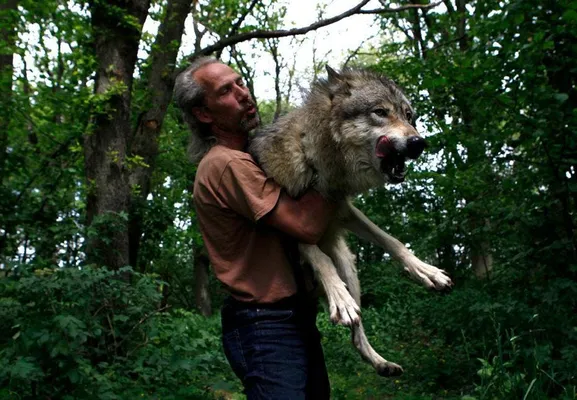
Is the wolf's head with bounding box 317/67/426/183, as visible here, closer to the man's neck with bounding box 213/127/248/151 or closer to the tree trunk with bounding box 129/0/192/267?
the man's neck with bounding box 213/127/248/151

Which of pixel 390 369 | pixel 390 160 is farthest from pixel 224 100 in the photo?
pixel 390 369

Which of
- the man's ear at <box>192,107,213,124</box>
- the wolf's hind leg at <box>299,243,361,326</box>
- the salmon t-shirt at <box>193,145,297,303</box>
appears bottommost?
the wolf's hind leg at <box>299,243,361,326</box>

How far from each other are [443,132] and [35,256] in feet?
17.1

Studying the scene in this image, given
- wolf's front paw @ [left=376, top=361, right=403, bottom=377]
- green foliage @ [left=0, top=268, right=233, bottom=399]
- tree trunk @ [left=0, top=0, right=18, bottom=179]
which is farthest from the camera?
tree trunk @ [left=0, top=0, right=18, bottom=179]

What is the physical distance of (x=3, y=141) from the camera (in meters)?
8.20

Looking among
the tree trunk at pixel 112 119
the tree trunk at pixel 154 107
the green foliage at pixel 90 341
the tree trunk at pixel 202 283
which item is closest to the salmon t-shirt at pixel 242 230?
the green foliage at pixel 90 341

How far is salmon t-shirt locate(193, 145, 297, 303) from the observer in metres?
2.40

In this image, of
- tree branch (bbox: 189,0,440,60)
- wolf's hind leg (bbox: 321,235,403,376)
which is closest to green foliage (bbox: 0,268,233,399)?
wolf's hind leg (bbox: 321,235,403,376)

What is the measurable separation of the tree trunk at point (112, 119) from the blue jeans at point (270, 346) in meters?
5.16

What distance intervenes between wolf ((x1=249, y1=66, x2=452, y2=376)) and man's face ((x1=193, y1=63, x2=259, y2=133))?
0.18m

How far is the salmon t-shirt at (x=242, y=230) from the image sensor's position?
7.87 feet

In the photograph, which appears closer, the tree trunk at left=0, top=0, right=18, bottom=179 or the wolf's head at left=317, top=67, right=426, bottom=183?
the wolf's head at left=317, top=67, right=426, bottom=183

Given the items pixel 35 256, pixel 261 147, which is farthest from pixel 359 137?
pixel 35 256

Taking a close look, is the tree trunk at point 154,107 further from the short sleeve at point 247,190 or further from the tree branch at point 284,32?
the short sleeve at point 247,190
